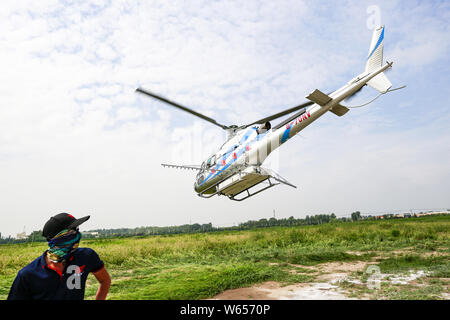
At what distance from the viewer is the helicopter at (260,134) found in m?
8.29

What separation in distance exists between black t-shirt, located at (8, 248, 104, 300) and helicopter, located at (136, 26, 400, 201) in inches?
289

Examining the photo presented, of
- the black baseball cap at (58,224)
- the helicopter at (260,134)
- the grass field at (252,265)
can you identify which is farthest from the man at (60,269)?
the helicopter at (260,134)

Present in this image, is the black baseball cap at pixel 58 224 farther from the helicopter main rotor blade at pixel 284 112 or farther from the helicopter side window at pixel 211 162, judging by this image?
the helicopter side window at pixel 211 162

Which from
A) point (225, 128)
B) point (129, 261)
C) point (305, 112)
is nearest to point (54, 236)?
point (305, 112)

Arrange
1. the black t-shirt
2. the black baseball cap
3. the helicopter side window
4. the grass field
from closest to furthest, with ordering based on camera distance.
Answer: the black t-shirt < the black baseball cap < the grass field < the helicopter side window

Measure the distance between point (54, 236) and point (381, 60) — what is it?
8882 millimetres

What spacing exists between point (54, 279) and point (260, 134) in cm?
849

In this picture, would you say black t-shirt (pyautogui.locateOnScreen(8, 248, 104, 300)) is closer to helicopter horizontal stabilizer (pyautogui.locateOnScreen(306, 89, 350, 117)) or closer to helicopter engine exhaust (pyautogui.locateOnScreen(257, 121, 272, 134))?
helicopter horizontal stabilizer (pyautogui.locateOnScreen(306, 89, 350, 117))

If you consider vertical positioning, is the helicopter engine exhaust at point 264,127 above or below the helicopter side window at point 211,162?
above

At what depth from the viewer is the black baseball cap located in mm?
2242

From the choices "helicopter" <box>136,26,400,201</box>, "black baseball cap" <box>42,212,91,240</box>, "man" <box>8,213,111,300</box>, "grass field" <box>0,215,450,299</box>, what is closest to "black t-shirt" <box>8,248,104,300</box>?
"man" <box>8,213,111,300</box>

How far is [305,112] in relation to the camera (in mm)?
9008

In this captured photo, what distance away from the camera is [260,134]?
1011 cm
